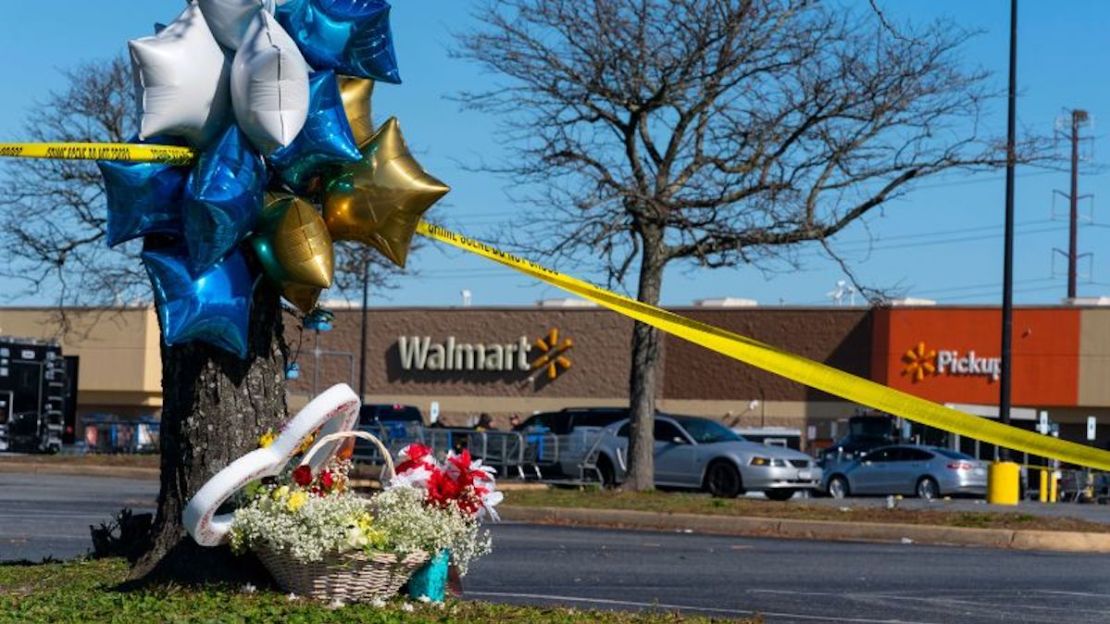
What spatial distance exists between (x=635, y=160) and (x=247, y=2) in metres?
14.9

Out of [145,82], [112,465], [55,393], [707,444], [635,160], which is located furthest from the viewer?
[55,393]

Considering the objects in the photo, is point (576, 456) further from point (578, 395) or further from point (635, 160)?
point (578, 395)

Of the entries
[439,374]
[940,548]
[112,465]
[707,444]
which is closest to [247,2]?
[940,548]

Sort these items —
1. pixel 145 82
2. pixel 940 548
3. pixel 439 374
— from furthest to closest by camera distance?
pixel 439 374
pixel 940 548
pixel 145 82

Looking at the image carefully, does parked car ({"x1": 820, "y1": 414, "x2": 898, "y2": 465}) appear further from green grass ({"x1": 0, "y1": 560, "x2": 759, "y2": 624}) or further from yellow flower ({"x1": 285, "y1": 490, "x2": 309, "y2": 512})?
yellow flower ({"x1": 285, "y1": 490, "x2": 309, "y2": 512})

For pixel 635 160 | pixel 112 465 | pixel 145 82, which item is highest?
pixel 635 160

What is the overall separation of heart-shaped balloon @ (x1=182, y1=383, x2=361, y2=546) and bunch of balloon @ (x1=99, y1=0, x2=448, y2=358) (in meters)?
0.61

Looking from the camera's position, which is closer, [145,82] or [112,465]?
[145,82]

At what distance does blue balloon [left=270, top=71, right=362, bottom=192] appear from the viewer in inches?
300

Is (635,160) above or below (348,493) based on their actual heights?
above

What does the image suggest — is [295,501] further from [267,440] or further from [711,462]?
[711,462]

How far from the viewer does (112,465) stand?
3334cm

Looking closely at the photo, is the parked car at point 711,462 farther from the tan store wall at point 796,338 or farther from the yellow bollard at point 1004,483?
the tan store wall at point 796,338

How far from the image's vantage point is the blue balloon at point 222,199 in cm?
748
